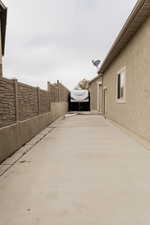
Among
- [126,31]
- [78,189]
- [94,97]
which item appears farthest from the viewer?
[94,97]

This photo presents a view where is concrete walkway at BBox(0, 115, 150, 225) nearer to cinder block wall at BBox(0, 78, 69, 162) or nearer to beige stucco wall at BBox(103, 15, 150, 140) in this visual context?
cinder block wall at BBox(0, 78, 69, 162)

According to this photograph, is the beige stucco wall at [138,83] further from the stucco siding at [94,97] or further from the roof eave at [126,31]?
the stucco siding at [94,97]

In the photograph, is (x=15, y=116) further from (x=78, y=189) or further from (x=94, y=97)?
(x=94, y=97)

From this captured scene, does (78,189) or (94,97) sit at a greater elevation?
(94,97)

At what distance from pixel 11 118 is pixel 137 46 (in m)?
5.14

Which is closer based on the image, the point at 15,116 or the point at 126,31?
the point at 15,116

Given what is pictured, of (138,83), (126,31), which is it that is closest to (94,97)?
(126,31)

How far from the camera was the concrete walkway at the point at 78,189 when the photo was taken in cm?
234

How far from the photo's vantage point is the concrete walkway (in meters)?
2.34

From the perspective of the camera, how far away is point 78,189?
9.95 ft

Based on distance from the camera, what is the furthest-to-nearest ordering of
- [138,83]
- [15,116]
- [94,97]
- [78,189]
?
1. [94,97]
2. [138,83]
3. [15,116]
4. [78,189]

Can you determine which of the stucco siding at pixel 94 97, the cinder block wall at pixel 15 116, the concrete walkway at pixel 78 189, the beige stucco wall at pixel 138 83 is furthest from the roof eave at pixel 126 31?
the stucco siding at pixel 94 97

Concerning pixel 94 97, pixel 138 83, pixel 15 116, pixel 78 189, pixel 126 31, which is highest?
pixel 126 31

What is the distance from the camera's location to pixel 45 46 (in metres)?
16.4
